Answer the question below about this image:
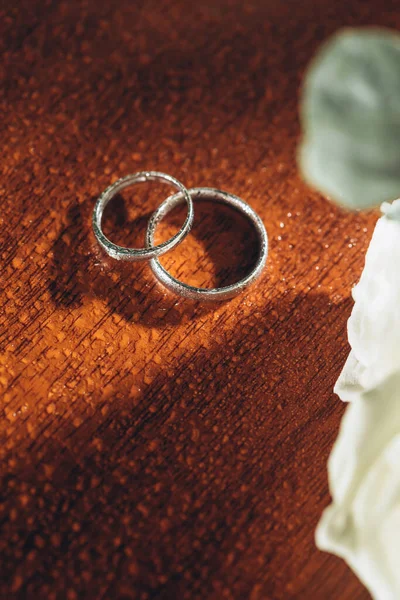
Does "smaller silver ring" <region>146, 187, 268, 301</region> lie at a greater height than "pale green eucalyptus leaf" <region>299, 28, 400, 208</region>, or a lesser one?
lesser

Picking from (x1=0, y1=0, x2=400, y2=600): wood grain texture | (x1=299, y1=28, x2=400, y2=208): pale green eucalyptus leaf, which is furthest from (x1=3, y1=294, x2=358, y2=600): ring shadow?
(x1=299, y1=28, x2=400, y2=208): pale green eucalyptus leaf

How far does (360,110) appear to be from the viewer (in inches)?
13.9

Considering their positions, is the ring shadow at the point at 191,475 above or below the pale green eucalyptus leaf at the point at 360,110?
below

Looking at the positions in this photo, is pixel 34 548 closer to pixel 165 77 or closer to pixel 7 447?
pixel 7 447

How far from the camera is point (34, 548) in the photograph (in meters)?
0.39

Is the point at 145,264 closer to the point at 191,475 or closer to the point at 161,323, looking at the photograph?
the point at 161,323

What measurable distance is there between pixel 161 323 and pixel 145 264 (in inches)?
2.0

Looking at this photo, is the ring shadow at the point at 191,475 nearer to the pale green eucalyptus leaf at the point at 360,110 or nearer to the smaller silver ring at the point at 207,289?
the smaller silver ring at the point at 207,289

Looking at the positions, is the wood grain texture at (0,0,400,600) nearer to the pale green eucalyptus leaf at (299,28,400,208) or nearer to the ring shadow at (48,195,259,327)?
the ring shadow at (48,195,259,327)

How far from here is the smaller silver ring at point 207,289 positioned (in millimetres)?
451

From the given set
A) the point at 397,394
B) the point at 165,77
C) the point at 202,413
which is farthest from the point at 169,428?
the point at 165,77

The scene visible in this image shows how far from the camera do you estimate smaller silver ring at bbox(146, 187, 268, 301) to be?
45cm

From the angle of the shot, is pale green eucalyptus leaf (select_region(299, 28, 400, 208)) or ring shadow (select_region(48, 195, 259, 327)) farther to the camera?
ring shadow (select_region(48, 195, 259, 327))

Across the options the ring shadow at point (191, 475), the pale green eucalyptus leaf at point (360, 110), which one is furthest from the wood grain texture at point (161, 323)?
the pale green eucalyptus leaf at point (360, 110)
